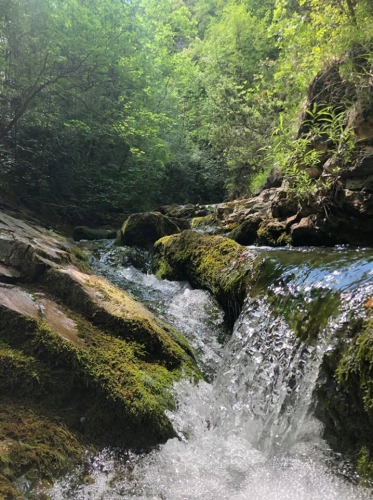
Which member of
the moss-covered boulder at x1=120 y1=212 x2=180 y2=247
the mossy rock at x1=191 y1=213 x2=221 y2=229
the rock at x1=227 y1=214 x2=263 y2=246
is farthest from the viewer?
the mossy rock at x1=191 y1=213 x2=221 y2=229

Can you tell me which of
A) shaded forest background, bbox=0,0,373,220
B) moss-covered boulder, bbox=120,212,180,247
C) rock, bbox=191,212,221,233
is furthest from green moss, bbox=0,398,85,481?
rock, bbox=191,212,221,233

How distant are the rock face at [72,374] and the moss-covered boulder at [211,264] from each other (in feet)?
4.26

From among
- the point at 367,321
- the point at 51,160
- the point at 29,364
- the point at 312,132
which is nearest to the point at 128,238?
the point at 51,160

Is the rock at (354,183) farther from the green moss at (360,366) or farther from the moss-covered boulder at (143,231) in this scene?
the moss-covered boulder at (143,231)

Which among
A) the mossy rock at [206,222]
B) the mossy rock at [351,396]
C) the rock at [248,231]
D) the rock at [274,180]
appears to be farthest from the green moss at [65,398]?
the rock at [274,180]

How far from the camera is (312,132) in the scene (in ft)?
18.8

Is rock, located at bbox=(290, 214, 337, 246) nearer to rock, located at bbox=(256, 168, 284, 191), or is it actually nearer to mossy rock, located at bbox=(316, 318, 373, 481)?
mossy rock, located at bbox=(316, 318, 373, 481)

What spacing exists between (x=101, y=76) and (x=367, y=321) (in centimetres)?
1030

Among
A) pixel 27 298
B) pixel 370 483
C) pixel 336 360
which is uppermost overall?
pixel 336 360

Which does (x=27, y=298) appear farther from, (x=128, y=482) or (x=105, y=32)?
(x=105, y=32)

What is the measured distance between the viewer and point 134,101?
42.7ft

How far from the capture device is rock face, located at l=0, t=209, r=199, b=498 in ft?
8.05

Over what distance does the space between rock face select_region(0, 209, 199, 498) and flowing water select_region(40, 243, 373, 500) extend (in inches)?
7.5

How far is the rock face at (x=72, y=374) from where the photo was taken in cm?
246
